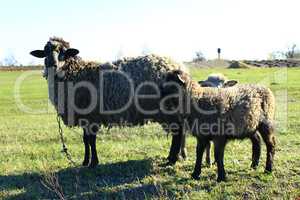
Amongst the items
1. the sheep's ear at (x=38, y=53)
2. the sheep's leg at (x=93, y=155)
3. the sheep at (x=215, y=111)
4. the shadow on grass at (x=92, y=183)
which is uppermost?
the sheep's ear at (x=38, y=53)

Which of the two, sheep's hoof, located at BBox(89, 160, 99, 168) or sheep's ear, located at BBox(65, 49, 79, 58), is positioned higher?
sheep's ear, located at BBox(65, 49, 79, 58)

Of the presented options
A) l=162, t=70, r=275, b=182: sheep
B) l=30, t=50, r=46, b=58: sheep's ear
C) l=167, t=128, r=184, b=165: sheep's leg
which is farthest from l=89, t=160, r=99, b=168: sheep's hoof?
l=30, t=50, r=46, b=58: sheep's ear

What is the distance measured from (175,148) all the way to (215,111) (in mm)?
1881

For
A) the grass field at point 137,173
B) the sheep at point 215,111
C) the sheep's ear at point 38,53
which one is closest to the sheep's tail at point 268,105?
the sheep at point 215,111

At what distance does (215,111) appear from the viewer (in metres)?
A: 8.41

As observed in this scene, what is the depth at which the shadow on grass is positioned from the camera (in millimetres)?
8109

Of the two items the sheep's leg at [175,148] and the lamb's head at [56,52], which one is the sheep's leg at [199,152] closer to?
the sheep's leg at [175,148]

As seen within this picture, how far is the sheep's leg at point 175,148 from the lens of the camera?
9.88 m

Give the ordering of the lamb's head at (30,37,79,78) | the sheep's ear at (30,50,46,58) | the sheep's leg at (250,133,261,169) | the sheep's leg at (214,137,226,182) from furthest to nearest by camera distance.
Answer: the sheep's ear at (30,50,46,58), the lamb's head at (30,37,79,78), the sheep's leg at (250,133,261,169), the sheep's leg at (214,137,226,182)

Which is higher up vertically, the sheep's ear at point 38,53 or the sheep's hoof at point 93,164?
the sheep's ear at point 38,53

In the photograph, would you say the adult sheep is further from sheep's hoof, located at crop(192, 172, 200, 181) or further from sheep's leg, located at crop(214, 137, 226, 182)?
sheep's leg, located at crop(214, 137, 226, 182)

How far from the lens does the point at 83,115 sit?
9.91 metres

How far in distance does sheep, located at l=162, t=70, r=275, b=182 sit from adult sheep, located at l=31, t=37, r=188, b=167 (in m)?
1.14

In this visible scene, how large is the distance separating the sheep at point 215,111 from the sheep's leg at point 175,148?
120 centimetres
